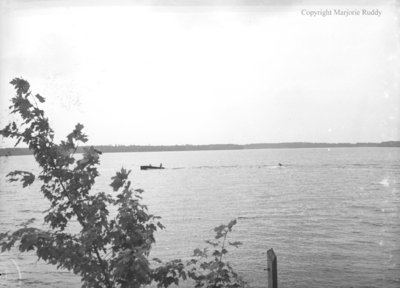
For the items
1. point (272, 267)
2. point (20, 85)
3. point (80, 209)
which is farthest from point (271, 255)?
point (20, 85)

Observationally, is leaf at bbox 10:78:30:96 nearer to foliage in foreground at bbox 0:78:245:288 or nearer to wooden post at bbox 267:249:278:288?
foliage in foreground at bbox 0:78:245:288

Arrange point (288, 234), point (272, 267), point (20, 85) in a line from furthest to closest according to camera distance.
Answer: point (288, 234) < point (272, 267) < point (20, 85)

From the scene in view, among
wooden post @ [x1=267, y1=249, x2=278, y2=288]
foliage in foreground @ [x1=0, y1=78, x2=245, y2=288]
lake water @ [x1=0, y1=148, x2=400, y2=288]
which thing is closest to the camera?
foliage in foreground @ [x1=0, y1=78, x2=245, y2=288]

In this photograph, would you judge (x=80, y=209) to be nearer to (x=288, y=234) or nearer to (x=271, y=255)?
(x=271, y=255)

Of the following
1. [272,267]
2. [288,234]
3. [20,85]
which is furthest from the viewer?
[288,234]

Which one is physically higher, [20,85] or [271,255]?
[20,85]

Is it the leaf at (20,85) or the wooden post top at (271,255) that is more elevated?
the leaf at (20,85)

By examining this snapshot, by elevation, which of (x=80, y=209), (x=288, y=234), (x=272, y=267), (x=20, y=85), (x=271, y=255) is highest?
(x=20, y=85)

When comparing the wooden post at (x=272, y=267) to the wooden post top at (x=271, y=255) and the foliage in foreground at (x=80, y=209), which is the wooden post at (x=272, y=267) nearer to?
the wooden post top at (x=271, y=255)

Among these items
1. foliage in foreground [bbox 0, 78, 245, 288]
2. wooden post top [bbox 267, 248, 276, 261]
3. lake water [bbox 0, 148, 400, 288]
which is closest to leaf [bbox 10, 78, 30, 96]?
foliage in foreground [bbox 0, 78, 245, 288]

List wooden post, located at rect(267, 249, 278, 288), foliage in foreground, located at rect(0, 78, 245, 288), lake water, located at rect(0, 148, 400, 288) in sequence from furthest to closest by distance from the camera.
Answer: lake water, located at rect(0, 148, 400, 288), wooden post, located at rect(267, 249, 278, 288), foliage in foreground, located at rect(0, 78, 245, 288)

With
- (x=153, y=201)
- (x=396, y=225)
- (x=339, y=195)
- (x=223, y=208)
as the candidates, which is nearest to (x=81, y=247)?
(x=396, y=225)

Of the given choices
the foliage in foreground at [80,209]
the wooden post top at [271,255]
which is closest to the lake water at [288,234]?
the foliage in foreground at [80,209]

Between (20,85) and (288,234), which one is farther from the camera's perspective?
(288,234)
